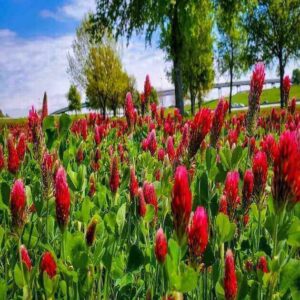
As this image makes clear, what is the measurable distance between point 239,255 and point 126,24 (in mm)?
31427

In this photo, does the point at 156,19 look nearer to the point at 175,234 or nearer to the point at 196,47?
the point at 196,47

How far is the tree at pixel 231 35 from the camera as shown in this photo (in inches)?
1249

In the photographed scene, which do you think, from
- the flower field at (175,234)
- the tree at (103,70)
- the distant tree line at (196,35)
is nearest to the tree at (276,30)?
the distant tree line at (196,35)

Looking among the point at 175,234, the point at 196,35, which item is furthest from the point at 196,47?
the point at 175,234

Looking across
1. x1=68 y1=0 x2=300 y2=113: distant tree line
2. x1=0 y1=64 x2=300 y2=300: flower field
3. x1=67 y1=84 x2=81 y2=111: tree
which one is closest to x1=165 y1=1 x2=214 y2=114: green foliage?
x1=68 y1=0 x2=300 y2=113: distant tree line

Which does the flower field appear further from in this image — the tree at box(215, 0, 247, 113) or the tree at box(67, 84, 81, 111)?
the tree at box(67, 84, 81, 111)

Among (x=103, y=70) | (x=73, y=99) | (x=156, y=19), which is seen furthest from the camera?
(x=73, y=99)

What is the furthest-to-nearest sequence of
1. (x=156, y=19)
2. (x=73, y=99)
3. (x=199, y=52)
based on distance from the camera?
(x=73, y=99) → (x=199, y=52) → (x=156, y=19)

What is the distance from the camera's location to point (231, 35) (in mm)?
40656

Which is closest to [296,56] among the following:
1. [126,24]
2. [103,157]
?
[126,24]

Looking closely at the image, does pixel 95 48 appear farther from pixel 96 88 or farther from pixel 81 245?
pixel 81 245

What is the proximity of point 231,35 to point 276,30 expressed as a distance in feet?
26.8

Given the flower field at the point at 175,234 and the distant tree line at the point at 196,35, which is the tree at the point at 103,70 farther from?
the flower field at the point at 175,234

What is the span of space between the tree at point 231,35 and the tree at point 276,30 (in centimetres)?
173
